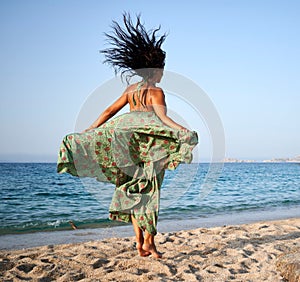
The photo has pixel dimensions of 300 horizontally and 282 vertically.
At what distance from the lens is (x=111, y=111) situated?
447cm

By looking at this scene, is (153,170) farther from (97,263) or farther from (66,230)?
(66,230)

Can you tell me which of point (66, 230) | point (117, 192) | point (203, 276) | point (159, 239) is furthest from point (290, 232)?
point (66, 230)

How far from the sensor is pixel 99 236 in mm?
6766

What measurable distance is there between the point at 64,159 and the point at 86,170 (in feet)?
0.96

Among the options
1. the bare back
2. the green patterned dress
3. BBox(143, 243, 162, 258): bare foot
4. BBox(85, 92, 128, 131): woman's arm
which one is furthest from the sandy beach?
the bare back

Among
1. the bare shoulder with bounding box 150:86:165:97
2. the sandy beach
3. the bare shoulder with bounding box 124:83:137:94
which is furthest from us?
the bare shoulder with bounding box 124:83:137:94

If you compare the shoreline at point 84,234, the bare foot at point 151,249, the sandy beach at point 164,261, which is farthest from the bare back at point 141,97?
the shoreline at point 84,234

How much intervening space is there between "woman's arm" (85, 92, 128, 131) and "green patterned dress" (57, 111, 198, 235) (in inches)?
5.3

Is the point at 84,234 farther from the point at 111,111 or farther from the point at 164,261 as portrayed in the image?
the point at 111,111

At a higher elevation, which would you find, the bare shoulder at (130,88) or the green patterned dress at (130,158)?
the bare shoulder at (130,88)

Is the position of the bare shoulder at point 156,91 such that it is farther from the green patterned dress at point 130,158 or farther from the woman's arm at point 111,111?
the woman's arm at point 111,111

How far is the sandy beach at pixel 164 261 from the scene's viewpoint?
394 centimetres

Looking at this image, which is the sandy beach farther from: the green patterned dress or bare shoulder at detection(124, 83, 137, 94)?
bare shoulder at detection(124, 83, 137, 94)

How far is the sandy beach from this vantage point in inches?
155
